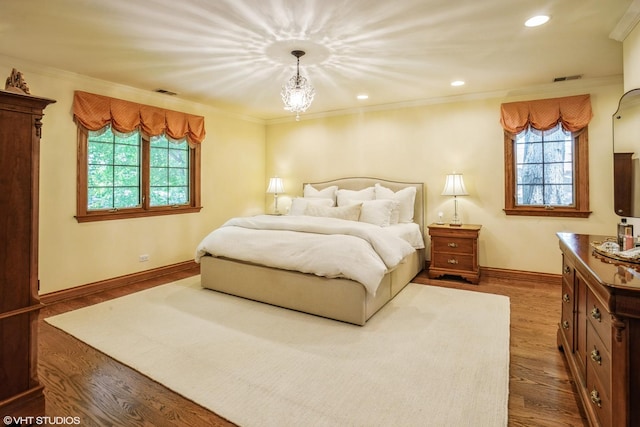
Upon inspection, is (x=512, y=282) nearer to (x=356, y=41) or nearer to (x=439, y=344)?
(x=439, y=344)

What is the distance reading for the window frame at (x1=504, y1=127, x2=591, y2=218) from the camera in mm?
4102

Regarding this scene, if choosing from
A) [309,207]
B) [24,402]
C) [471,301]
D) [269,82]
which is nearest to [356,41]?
[269,82]

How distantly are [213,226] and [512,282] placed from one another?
14.4ft

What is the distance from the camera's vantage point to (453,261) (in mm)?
4422

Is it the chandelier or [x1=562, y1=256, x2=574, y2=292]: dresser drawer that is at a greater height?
the chandelier

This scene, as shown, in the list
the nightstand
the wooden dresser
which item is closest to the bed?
the nightstand

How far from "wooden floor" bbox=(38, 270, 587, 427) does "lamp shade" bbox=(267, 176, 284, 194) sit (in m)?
3.69

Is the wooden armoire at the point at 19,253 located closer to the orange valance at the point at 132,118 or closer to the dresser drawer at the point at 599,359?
the orange valance at the point at 132,118

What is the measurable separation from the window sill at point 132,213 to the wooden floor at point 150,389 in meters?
1.39

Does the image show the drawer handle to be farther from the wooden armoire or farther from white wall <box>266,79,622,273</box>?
white wall <box>266,79,622,273</box>

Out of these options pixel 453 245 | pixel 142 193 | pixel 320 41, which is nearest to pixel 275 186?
pixel 142 193

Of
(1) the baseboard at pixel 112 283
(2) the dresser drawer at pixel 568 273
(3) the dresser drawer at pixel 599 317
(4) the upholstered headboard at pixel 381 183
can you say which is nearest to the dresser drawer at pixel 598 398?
(3) the dresser drawer at pixel 599 317

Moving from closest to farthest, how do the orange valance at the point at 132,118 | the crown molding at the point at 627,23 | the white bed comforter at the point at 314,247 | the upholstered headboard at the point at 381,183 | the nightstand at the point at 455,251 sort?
the crown molding at the point at 627,23, the white bed comforter at the point at 314,247, the orange valance at the point at 132,118, the nightstand at the point at 455,251, the upholstered headboard at the point at 381,183

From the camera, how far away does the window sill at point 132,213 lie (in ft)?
13.1
